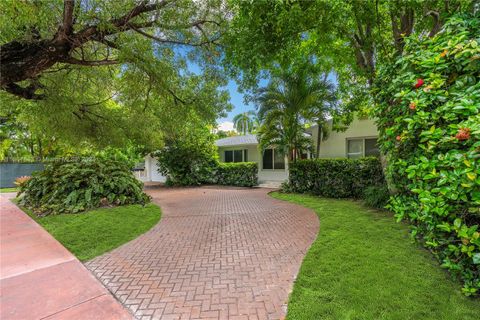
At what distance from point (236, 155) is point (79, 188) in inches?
449

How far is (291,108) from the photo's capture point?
11023mm

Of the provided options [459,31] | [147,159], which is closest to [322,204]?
[459,31]

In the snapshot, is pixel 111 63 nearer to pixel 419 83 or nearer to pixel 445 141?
pixel 419 83

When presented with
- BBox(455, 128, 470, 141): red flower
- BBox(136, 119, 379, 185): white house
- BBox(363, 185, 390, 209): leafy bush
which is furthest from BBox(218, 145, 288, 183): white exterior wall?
BBox(455, 128, 470, 141): red flower

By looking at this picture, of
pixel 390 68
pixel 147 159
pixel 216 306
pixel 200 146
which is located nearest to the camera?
pixel 216 306

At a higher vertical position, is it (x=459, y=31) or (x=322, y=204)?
(x=459, y=31)

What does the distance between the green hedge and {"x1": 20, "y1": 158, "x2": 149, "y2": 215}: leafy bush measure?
22.5 feet

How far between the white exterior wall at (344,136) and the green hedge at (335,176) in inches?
77.2

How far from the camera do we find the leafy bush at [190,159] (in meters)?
16.1

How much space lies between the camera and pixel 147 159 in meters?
21.6

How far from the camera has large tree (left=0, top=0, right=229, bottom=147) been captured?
16.1 feet

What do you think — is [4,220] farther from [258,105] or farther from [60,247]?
[258,105]

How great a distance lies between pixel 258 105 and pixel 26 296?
399 inches

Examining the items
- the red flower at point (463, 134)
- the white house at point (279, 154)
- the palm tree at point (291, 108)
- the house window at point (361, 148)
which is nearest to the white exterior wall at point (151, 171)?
the white house at point (279, 154)
